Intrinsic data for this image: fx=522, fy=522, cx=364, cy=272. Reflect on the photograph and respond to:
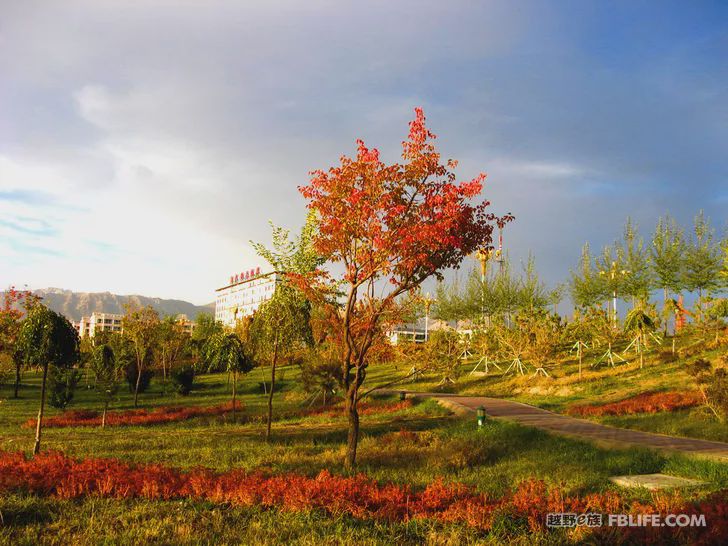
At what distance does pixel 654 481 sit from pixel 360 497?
535 cm

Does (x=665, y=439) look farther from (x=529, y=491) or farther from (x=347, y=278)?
(x=347, y=278)

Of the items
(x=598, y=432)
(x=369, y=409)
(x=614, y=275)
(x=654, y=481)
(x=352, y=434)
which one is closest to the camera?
(x=654, y=481)

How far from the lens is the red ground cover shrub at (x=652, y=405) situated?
1808cm

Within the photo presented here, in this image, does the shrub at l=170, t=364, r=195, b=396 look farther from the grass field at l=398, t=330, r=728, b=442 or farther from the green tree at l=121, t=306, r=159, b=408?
the grass field at l=398, t=330, r=728, b=442

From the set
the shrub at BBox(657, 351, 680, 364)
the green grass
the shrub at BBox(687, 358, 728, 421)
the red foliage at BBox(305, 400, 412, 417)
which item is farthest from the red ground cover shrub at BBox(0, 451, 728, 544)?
the shrub at BBox(657, 351, 680, 364)

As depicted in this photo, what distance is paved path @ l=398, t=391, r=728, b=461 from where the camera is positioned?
1162 cm

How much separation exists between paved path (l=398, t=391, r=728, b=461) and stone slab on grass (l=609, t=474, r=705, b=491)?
1.79m

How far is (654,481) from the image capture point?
9023 mm

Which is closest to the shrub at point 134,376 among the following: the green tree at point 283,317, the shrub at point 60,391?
the shrub at point 60,391

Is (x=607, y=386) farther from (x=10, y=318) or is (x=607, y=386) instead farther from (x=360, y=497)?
(x=10, y=318)

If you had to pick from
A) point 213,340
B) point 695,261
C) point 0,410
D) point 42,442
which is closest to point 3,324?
point 0,410

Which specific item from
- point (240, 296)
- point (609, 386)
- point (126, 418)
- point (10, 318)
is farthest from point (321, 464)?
point (240, 296)

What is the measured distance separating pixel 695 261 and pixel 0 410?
149 ft

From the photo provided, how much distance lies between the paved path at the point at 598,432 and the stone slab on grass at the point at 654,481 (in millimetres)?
1793
